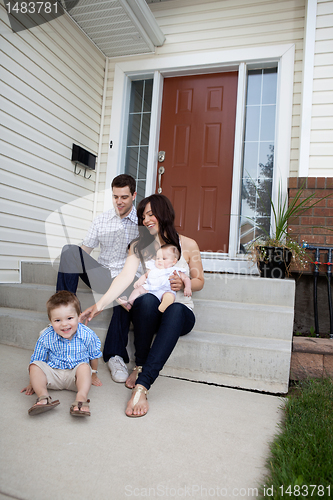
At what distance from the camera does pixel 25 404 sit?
60.1 inches

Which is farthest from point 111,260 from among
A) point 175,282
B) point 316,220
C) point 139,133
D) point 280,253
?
point 139,133

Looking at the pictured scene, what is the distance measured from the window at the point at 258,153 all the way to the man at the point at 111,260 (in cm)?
150

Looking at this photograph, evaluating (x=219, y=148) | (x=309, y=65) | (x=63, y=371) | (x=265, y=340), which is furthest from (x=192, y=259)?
(x=309, y=65)

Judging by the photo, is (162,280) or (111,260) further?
(111,260)

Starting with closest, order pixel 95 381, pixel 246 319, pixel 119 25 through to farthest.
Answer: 1. pixel 95 381
2. pixel 246 319
3. pixel 119 25

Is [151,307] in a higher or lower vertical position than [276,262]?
lower

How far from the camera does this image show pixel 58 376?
5.38ft

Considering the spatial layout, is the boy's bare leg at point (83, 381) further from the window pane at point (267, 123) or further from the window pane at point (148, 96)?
the window pane at point (148, 96)

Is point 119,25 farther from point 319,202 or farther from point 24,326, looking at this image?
point 24,326

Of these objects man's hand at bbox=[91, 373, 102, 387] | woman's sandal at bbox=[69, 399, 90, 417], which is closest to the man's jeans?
man's hand at bbox=[91, 373, 102, 387]

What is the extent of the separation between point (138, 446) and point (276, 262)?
1.79 metres

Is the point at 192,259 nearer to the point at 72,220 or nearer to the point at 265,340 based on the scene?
the point at 265,340

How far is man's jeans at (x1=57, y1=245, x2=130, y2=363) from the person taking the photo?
2023 millimetres

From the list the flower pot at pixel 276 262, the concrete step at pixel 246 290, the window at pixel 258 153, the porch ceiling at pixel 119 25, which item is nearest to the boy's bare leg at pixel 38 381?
the concrete step at pixel 246 290
